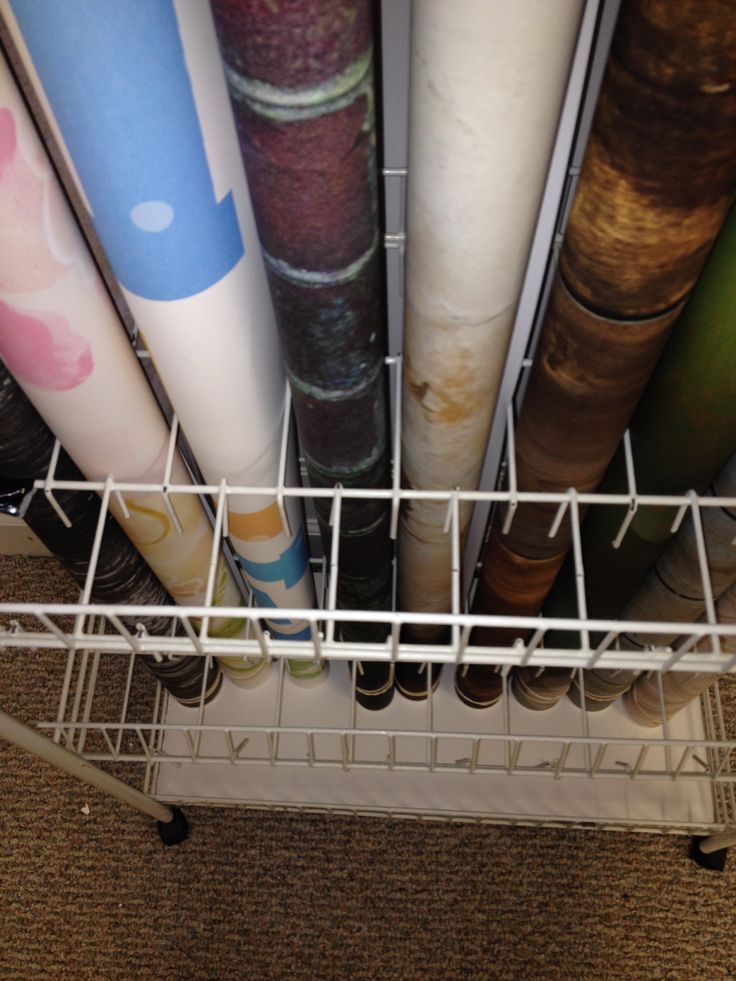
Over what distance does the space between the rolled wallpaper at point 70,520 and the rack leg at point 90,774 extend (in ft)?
0.65

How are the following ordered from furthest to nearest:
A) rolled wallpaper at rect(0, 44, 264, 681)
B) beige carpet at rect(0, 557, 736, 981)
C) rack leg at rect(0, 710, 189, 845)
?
beige carpet at rect(0, 557, 736, 981) < rack leg at rect(0, 710, 189, 845) < rolled wallpaper at rect(0, 44, 264, 681)

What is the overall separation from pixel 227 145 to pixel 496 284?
0.78 ft

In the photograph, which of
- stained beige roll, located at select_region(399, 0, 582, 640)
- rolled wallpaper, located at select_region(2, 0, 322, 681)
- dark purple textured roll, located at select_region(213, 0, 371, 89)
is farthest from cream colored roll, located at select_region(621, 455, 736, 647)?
→ dark purple textured roll, located at select_region(213, 0, 371, 89)

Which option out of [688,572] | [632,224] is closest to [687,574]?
[688,572]

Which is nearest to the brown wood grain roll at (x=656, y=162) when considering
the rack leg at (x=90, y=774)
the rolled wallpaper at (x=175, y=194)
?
the rolled wallpaper at (x=175, y=194)

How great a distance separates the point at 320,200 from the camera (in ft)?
1.95

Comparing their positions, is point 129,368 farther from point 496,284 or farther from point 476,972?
point 476,972

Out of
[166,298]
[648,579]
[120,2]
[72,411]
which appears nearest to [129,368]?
[72,411]

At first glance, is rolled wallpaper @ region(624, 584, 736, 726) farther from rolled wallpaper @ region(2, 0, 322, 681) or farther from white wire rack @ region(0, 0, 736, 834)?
rolled wallpaper @ region(2, 0, 322, 681)

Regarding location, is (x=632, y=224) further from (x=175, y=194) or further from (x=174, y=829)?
(x=174, y=829)

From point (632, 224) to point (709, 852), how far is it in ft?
5.02

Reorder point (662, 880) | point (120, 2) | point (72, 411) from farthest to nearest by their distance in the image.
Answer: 1. point (662, 880)
2. point (72, 411)
3. point (120, 2)

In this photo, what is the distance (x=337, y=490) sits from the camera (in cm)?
93

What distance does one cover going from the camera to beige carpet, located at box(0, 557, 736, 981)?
5.58 ft
